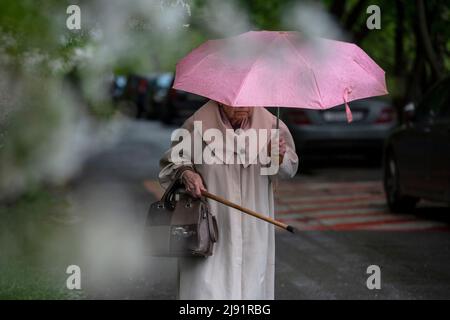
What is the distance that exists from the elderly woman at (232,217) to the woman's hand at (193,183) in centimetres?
2

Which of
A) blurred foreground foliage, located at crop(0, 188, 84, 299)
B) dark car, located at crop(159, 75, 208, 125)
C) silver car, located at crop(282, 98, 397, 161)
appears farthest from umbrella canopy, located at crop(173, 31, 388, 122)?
dark car, located at crop(159, 75, 208, 125)

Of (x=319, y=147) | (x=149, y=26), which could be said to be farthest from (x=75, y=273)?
(x=319, y=147)

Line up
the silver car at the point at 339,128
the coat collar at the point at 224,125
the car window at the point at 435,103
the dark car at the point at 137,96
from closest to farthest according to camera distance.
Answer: the coat collar at the point at 224,125 < the car window at the point at 435,103 < the silver car at the point at 339,128 < the dark car at the point at 137,96

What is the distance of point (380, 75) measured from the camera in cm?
551

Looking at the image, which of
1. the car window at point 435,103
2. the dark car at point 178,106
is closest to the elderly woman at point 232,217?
the car window at point 435,103

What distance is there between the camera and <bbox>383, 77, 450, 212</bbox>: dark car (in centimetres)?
1096

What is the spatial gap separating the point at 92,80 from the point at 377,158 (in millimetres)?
5325

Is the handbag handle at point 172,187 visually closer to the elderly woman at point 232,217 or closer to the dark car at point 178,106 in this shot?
the elderly woman at point 232,217

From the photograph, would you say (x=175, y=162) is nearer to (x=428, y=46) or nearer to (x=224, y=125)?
(x=224, y=125)

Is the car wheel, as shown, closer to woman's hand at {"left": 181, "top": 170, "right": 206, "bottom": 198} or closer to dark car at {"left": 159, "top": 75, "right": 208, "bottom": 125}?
woman's hand at {"left": 181, "top": 170, "right": 206, "bottom": 198}

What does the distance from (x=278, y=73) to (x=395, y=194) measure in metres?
7.49

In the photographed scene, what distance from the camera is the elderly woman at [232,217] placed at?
5156 millimetres

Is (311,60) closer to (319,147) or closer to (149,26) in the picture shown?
(149,26)

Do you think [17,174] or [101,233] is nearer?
[101,233]
